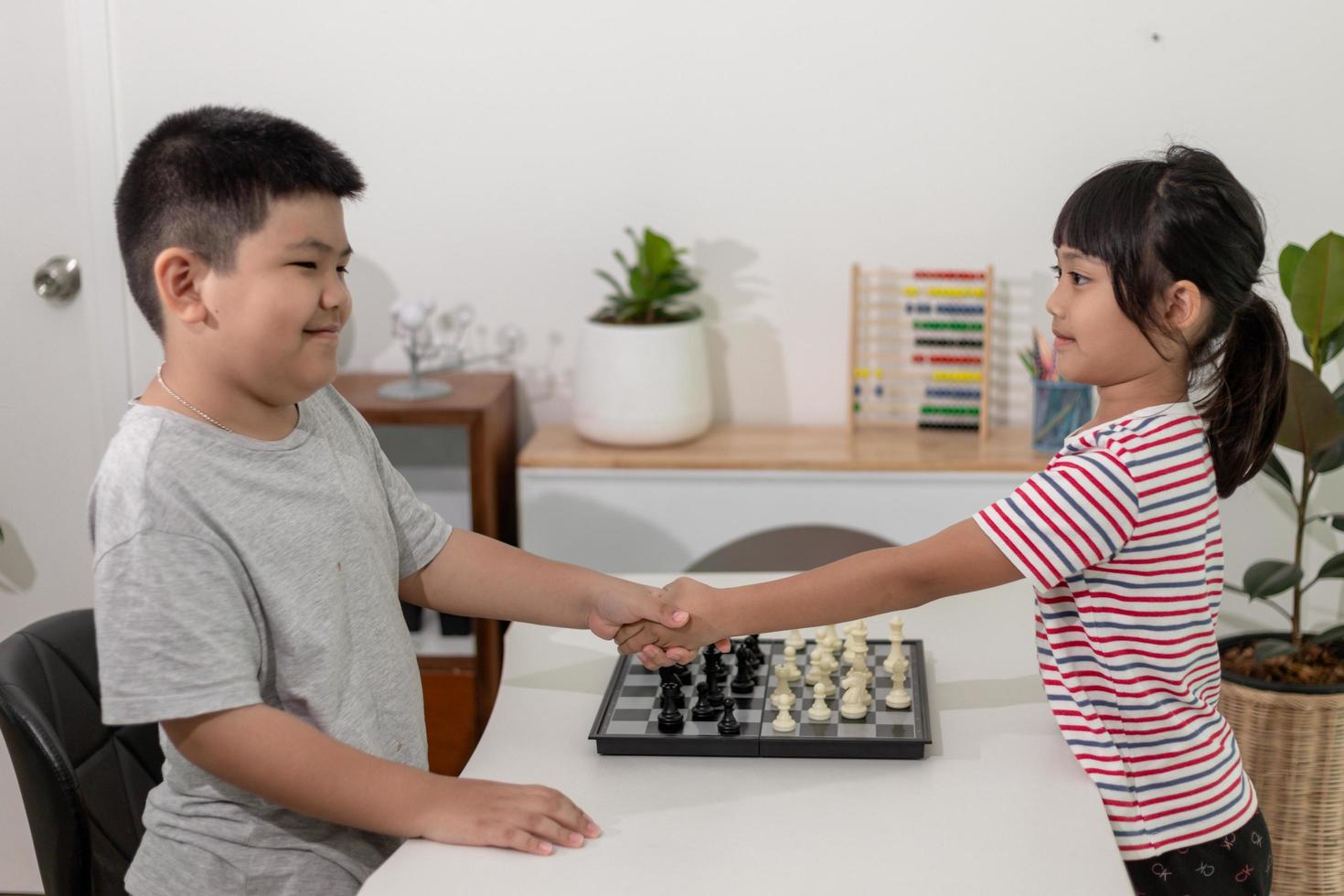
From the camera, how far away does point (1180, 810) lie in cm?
131

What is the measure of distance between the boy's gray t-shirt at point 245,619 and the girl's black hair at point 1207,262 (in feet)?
2.67

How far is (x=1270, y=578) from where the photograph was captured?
7.42 ft

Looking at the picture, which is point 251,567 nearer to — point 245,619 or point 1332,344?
point 245,619

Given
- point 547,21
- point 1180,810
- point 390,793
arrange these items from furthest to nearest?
point 547,21 → point 1180,810 → point 390,793

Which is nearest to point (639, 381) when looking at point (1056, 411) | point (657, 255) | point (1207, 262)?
point (657, 255)

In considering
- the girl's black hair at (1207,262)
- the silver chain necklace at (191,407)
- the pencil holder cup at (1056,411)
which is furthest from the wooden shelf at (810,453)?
the silver chain necklace at (191,407)

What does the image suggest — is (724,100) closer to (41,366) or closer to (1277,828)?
(41,366)

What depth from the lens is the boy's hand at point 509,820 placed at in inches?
45.4

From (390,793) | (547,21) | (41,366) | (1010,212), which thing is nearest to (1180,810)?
(390,793)

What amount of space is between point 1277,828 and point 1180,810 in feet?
3.44

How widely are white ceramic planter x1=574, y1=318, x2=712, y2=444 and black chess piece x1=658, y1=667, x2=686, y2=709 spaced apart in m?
1.11

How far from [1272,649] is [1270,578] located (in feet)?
0.47

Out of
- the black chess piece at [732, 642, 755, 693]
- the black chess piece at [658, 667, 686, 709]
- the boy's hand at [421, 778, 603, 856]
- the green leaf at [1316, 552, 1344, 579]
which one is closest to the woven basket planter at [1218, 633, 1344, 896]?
the green leaf at [1316, 552, 1344, 579]

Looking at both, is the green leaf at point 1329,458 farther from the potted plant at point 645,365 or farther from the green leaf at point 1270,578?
the potted plant at point 645,365
